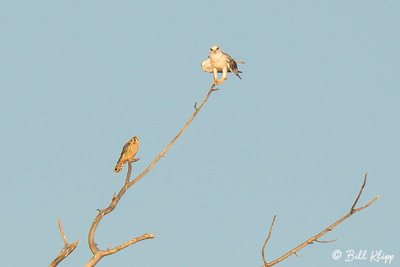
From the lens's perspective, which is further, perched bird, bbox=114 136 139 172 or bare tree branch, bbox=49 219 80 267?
perched bird, bbox=114 136 139 172

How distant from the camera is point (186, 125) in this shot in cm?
1236

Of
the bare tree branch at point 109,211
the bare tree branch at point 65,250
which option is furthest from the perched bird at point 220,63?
the bare tree branch at point 65,250

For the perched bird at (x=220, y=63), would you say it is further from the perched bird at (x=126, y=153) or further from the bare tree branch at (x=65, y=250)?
the bare tree branch at (x=65, y=250)

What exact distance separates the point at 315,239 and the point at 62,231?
3477 mm

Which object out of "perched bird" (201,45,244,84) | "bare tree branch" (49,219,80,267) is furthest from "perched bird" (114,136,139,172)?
"bare tree branch" (49,219,80,267)

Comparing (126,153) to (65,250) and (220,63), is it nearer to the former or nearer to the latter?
(220,63)

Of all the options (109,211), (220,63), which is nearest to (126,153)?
(220,63)

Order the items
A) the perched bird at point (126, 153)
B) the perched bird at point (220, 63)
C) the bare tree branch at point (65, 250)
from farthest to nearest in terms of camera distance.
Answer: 1. the perched bird at point (220, 63)
2. the perched bird at point (126, 153)
3. the bare tree branch at point (65, 250)

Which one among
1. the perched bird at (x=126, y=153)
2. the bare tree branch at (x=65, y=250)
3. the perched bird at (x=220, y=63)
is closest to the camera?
the bare tree branch at (x=65, y=250)

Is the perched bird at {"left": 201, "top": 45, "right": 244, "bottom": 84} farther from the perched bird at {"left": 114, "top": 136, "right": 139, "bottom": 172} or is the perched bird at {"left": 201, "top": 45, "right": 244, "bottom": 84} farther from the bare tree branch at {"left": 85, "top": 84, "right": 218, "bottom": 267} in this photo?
the bare tree branch at {"left": 85, "top": 84, "right": 218, "bottom": 267}

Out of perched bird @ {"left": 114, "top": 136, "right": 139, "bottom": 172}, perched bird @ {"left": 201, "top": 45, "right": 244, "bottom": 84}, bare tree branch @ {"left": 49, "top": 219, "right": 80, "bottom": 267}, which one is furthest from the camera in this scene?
perched bird @ {"left": 201, "top": 45, "right": 244, "bottom": 84}

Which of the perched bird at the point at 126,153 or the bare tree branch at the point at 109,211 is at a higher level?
the perched bird at the point at 126,153

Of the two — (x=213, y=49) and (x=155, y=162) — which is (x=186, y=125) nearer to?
(x=155, y=162)

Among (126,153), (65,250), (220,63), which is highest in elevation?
(220,63)
